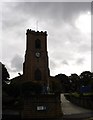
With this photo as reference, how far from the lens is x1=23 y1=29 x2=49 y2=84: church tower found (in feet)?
200

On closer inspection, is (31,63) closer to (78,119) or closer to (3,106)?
(3,106)

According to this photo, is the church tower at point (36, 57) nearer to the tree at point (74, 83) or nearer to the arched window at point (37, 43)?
the arched window at point (37, 43)

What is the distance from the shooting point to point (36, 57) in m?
62.3

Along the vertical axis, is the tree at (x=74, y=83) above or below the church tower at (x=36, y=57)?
below

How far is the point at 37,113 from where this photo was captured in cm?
3353

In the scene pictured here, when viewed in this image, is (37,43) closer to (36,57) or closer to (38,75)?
(36,57)

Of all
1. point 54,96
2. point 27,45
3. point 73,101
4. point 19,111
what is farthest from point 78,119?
point 27,45

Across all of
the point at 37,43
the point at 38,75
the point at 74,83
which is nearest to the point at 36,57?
the point at 37,43

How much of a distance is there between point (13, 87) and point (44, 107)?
1438 centimetres

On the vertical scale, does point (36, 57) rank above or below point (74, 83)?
above

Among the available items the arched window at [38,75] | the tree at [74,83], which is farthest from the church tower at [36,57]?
the tree at [74,83]

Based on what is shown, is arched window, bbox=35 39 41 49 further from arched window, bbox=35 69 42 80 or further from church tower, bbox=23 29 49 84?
arched window, bbox=35 69 42 80

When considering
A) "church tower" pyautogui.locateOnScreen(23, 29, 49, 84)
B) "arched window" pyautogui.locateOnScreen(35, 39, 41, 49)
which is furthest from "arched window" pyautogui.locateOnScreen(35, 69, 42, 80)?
"arched window" pyautogui.locateOnScreen(35, 39, 41, 49)

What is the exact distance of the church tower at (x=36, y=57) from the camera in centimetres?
6088
